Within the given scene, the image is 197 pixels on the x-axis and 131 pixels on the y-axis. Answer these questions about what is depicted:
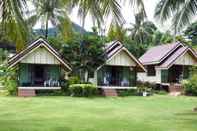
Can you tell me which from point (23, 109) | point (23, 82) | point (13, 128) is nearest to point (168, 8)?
point (23, 109)

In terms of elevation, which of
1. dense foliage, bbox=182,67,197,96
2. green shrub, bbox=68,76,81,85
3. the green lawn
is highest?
green shrub, bbox=68,76,81,85

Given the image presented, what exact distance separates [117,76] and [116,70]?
18.6 inches

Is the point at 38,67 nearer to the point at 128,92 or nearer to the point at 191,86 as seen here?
the point at 128,92

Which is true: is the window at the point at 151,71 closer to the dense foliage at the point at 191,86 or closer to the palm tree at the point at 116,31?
the dense foliage at the point at 191,86

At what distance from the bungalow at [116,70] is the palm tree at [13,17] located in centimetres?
1959

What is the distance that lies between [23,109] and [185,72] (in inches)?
807

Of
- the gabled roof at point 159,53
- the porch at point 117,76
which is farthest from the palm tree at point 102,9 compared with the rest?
the gabled roof at point 159,53

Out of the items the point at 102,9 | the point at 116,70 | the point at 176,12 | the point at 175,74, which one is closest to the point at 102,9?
the point at 102,9

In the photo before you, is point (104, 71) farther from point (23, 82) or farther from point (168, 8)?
point (168, 8)

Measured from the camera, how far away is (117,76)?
34.5 m

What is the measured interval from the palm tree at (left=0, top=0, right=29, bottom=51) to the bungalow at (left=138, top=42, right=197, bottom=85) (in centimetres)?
2414

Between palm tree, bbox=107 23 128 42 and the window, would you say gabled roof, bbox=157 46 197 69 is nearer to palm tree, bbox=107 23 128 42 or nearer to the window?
the window

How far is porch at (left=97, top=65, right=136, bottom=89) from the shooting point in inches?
1329

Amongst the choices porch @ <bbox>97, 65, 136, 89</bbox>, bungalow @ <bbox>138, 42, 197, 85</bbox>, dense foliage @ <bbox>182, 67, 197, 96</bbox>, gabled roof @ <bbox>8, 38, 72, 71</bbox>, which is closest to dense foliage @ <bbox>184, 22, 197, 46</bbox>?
bungalow @ <bbox>138, 42, 197, 85</bbox>
